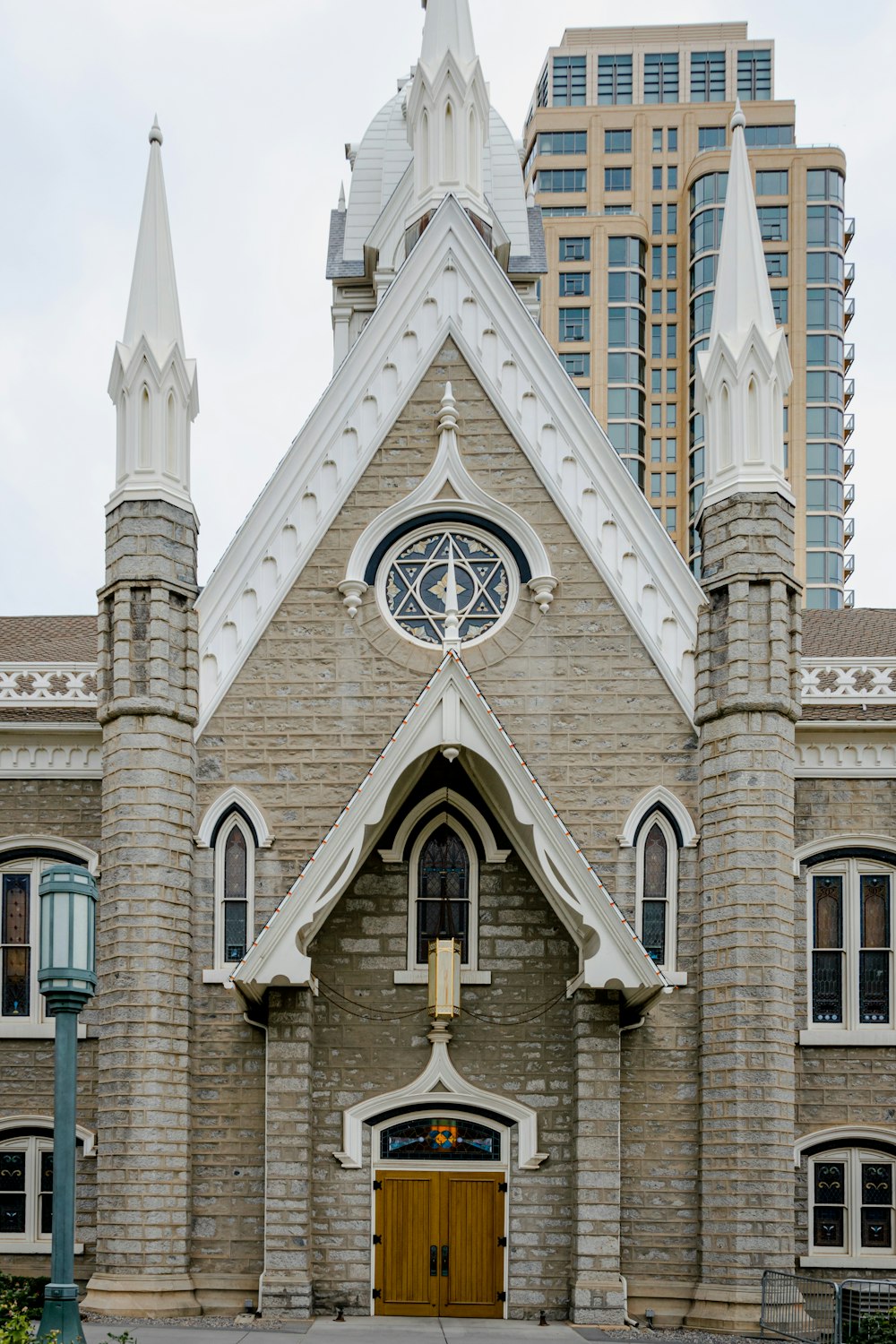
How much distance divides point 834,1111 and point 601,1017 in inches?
137

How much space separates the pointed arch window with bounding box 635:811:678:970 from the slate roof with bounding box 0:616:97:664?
28.6 ft

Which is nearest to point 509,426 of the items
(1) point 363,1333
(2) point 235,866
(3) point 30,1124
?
(2) point 235,866

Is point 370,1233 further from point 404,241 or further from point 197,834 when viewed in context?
point 404,241

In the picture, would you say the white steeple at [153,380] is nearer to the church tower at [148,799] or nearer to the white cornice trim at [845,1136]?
the church tower at [148,799]

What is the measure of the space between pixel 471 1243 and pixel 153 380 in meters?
11.2

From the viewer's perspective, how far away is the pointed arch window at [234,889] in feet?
72.6

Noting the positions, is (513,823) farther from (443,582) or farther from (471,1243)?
(471,1243)

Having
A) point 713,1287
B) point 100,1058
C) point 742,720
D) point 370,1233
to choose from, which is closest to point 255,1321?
point 370,1233

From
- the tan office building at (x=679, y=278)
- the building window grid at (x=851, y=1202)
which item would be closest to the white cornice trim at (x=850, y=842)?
the building window grid at (x=851, y=1202)

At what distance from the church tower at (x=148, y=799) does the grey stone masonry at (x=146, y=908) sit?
0.02 meters

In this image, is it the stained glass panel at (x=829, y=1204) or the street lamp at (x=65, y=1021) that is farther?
the stained glass panel at (x=829, y=1204)

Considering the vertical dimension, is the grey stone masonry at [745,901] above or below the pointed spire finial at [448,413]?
below

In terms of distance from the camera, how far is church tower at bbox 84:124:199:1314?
2083cm

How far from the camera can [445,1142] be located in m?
21.8
